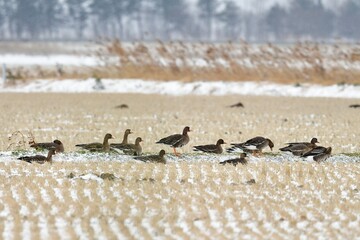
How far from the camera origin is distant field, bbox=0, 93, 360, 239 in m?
8.41

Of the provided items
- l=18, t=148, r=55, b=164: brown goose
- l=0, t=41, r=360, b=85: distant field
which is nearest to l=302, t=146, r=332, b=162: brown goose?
l=18, t=148, r=55, b=164: brown goose

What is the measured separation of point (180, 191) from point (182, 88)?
27570mm

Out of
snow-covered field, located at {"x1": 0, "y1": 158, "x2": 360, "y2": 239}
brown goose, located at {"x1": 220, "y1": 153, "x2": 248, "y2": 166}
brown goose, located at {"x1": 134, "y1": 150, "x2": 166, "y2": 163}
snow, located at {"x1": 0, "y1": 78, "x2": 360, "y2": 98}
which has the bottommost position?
snow-covered field, located at {"x1": 0, "y1": 158, "x2": 360, "y2": 239}

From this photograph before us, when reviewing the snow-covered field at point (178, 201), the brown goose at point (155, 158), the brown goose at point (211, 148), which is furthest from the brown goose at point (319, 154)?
the brown goose at point (155, 158)

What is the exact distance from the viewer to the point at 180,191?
10500mm

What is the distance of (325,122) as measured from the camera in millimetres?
21594

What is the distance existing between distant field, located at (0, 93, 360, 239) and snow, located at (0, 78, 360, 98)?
1611cm

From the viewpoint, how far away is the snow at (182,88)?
118 feet

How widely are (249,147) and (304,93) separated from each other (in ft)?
73.0

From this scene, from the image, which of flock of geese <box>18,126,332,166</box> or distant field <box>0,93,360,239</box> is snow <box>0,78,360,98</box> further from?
flock of geese <box>18,126,332,166</box>

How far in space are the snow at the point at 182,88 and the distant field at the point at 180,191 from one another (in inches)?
634

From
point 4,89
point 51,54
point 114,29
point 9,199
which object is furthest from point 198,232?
point 114,29

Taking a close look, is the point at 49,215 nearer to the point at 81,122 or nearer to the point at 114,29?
the point at 81,122

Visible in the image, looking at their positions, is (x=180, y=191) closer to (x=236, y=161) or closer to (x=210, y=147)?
(x=236, y=161)
